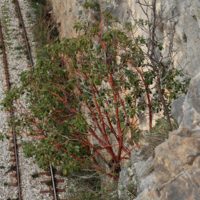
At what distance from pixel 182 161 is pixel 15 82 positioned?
10108 millimetres

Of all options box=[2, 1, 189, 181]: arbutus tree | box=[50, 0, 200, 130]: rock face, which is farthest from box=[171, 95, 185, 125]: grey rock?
box=[2, 1, 189, 181]: arbutus tree

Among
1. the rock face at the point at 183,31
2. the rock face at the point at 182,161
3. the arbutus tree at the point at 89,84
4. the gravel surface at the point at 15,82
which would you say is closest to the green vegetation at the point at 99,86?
the arbutus tree at the point at 89,84

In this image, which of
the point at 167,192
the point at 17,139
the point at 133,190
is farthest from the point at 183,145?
the point at 17,139

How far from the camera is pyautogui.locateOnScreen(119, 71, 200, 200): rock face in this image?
333 centimetres

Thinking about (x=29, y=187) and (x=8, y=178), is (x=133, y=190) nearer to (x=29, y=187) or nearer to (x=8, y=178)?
(x=29, y=187)

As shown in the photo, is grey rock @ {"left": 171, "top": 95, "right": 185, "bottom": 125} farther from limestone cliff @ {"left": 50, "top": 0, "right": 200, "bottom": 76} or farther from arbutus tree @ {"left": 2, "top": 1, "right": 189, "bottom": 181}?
arbutus tree @ {"left": 2, "top": 1, "right": 189, "bottom": 181}

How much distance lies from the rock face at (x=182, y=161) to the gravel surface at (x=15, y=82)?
4536 millimetres

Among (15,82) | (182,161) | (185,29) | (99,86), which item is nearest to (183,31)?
(185,29)

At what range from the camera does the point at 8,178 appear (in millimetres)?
8383

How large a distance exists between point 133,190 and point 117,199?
0.95 m

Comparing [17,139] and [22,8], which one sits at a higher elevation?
[22,8]

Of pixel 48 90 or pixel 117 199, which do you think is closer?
pixel 117 199

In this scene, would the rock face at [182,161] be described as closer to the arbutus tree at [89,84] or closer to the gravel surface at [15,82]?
the arbutus tree at [89,84]

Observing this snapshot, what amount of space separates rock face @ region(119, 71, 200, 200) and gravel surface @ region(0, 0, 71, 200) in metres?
4.54
